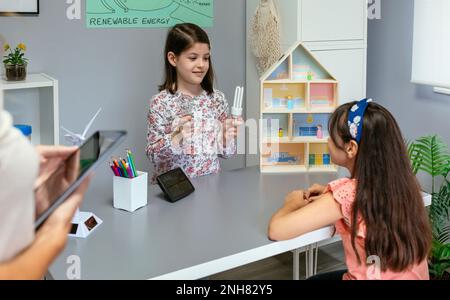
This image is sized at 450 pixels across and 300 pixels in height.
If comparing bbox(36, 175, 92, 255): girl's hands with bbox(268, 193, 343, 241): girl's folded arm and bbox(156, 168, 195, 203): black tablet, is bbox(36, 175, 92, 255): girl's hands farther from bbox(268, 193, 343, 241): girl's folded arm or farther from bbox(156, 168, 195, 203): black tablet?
bbox(156, 168, 195, 203): black tablet

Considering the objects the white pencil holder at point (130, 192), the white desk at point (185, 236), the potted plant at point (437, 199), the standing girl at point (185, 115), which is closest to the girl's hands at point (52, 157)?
the white desk at point (185, 236)

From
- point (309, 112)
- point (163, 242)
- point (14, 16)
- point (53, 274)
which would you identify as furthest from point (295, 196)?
point (14, 16)

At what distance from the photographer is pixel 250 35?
3.31 meters

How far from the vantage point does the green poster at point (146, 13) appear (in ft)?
9.84

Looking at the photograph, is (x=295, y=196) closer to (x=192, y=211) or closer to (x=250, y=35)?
(x=192, y=211)

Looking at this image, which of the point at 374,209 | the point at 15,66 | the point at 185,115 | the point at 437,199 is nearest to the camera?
the point at 374,209

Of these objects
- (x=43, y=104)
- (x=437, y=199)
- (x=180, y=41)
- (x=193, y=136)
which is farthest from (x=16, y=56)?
(x=437, y=199)

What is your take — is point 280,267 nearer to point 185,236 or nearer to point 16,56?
point 185,236

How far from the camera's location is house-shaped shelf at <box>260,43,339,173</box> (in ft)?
7.73

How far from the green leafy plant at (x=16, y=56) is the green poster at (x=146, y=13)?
40cm

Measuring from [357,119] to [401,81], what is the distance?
1.77 metres

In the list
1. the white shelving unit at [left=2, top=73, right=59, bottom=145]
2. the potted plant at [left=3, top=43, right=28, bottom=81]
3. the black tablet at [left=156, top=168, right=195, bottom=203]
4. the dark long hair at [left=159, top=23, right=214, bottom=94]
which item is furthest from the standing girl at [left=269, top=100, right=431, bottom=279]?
the potted plant at [left=3, top=43, right=28, bottom=81]

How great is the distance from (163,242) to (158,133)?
864mm

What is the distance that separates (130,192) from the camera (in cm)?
185
